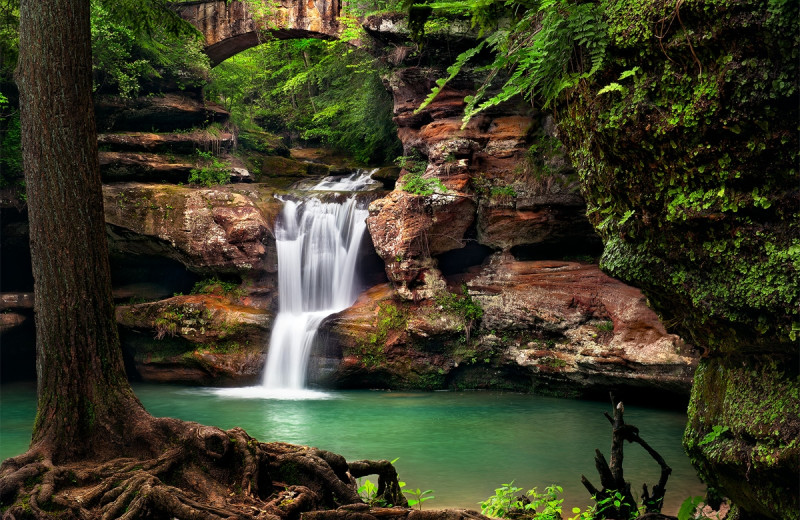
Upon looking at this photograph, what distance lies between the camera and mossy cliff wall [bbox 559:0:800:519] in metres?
3.39

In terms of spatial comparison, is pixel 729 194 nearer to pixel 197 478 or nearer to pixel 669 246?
pixel 669 246

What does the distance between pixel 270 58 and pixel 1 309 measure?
1705 cm

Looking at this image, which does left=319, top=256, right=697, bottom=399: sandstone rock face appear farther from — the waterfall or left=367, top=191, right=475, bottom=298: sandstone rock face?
the waterfall

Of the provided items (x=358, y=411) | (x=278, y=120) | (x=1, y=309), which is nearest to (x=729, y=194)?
(x=358, y=411)

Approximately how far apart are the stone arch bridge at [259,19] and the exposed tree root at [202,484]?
1676 centimetres

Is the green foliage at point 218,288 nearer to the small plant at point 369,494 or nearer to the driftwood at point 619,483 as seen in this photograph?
the small plant at point 369,494

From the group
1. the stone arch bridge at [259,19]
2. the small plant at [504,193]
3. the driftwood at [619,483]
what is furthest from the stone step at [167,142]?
the driftwood at [619,483]

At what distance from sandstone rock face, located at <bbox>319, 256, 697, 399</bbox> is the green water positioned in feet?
1.88

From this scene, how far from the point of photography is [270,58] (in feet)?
94.1

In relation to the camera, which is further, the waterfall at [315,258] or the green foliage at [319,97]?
the green foliage at [319,97]

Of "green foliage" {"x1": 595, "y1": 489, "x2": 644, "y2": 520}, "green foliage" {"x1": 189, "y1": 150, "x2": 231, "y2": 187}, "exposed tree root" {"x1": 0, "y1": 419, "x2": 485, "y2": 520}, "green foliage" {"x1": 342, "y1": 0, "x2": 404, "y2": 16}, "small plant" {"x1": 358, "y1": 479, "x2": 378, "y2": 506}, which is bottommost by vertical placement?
"small plant" {"x1": 358, "y1": 479, "x2": 378, "y2": 506}

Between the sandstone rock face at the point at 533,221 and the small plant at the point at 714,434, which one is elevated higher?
the sandstone rock face at the point at 533,221

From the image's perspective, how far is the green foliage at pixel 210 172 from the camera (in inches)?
724

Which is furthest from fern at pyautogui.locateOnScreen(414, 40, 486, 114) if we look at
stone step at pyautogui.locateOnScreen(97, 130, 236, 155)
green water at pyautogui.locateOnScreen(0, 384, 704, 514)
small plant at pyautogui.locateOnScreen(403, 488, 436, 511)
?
stone step at pyautogui.locateOnScreen(97, 130, 236, 155)
